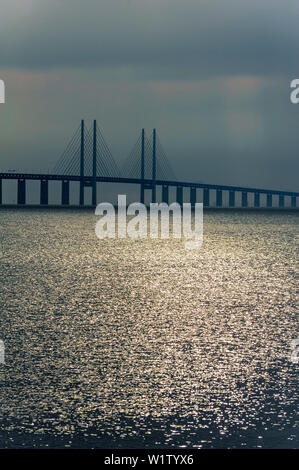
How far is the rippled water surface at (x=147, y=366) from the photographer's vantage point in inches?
189

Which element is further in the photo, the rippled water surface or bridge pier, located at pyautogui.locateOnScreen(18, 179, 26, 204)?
bridge pier, located at pyautogui.locateOnScreen(18, 179, 26, 204)

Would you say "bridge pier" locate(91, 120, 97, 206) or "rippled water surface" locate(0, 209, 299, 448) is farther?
"bridge pier" locate(91, 120, 97, 206)

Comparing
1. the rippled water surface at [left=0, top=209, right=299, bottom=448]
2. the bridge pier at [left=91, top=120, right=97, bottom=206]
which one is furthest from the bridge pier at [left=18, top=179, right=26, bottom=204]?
the rippled water surface at [left=0, top=209, right=299, bottom=448]

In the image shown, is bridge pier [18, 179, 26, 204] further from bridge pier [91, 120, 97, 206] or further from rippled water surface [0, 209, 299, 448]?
rippled water surface [0, 209, 299, 448]

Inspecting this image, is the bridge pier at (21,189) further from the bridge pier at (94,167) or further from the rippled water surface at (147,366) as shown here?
the rippled water surface at (147,366)

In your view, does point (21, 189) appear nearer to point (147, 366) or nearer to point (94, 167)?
point (94, 167)

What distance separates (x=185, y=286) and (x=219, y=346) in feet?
21.9

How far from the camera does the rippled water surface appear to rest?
15.7 ft

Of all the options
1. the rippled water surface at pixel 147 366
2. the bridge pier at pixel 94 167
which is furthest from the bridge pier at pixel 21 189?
the rippled water surface at pixel 147 366

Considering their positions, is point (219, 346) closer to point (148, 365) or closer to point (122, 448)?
point (148, 365)

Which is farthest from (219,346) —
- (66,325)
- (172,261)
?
(172,261)

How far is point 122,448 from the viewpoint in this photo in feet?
14.8

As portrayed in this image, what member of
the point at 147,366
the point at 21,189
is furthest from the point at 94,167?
the point at 147,366

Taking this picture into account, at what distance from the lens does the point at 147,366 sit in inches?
260
